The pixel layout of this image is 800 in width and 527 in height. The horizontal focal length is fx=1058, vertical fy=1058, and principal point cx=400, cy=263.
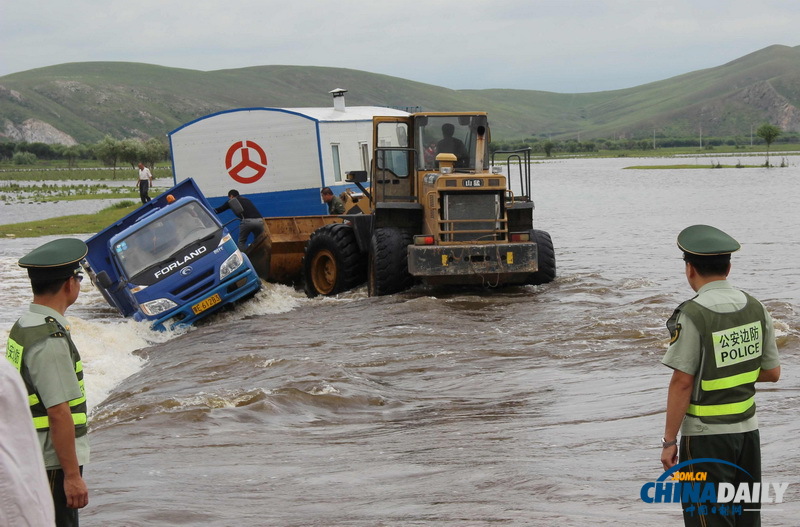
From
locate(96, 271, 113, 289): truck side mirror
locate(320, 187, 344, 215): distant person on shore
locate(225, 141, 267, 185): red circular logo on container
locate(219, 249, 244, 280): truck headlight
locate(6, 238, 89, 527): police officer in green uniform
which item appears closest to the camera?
locate(6, 238, 89, 527): police officer in green uniform

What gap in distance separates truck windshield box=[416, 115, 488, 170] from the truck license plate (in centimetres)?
385

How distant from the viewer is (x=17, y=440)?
2408 millimetres

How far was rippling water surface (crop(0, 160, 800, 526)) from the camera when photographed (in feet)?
20.5

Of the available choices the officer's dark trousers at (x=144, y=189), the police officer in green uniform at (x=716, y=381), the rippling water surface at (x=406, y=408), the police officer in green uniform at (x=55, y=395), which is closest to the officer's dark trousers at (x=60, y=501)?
the police officer in green uniform at (x=55, y=395)

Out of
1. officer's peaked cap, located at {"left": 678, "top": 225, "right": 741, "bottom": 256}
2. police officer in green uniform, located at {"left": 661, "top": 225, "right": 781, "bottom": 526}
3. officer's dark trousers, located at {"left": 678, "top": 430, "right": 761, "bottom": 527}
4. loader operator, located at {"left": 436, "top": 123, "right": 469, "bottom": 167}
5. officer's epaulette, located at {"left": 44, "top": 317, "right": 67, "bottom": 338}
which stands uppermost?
loader operator, located at {"left": 436, "top": 123, "right": 469, "bottom": 167}

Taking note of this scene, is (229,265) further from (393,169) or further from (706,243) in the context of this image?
(706,243)

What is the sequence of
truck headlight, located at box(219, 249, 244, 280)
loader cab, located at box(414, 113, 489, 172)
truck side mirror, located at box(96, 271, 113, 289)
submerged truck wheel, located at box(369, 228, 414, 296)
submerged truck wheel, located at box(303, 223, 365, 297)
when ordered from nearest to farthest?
truck side mirror, located at box(96, 271, 113, 289), truck headlight, located at box(219, 249, 244, 280), submerged truck wheel, located at box(369, 228, 414, 296), loader cab, located at box(414, 113, 489, 172), submerged truck wheel, located at box(303, 223, 365, 297)

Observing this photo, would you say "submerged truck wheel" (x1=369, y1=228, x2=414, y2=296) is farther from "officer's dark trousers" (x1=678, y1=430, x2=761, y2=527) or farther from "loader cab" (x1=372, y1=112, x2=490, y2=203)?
"officer's dark trousers" (x1=678, y1=430, x2=761, y2=527)

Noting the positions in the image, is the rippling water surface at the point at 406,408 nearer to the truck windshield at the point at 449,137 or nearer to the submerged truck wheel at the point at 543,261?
the submerged truck wheel at the point at 543,261

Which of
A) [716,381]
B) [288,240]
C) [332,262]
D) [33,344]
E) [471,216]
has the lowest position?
[332,262]

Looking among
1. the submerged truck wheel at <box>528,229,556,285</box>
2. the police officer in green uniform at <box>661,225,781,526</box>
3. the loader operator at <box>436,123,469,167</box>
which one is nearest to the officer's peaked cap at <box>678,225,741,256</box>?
the police officer in green uniform at <box>661,225,781,526</box>

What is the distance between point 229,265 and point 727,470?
38.4 ft

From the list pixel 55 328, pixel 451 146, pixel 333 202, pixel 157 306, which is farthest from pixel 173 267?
pixel 55 328

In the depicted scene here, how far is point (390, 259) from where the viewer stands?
16.0m
